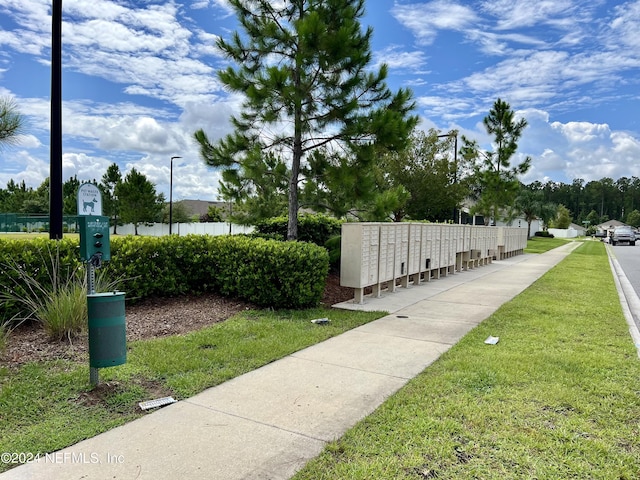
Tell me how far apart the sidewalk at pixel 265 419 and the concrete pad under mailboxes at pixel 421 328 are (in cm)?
4

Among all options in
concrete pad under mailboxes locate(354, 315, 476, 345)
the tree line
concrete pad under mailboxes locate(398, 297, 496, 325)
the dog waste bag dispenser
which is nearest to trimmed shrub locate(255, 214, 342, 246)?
the tree line

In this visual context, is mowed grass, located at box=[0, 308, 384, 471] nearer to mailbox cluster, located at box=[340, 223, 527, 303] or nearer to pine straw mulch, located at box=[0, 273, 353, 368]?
pine straw mulch, located at box=[0, 273, 353, 368]

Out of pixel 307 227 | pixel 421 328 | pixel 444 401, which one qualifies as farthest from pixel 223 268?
pixel 444 401

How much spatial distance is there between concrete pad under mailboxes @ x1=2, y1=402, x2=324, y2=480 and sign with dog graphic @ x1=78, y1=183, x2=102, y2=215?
1891mm

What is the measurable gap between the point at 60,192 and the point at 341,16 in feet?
18.9

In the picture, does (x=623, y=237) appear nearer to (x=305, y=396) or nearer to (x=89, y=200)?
(x=305, y=396)

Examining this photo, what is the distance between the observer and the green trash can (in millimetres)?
3729

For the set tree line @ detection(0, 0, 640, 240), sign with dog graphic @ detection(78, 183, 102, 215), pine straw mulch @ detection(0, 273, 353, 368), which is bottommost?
pine straw mulch @ detection(0, 273, 353, 368)

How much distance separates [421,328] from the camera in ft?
21.4

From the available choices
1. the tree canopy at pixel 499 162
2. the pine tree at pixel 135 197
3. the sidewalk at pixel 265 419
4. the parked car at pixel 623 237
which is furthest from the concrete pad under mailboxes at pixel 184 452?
the parked car at pixel 623 237

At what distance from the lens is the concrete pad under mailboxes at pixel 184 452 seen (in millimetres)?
Result: 2727

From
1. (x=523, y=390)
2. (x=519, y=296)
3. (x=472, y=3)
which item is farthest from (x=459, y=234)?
(x=523, y=390)

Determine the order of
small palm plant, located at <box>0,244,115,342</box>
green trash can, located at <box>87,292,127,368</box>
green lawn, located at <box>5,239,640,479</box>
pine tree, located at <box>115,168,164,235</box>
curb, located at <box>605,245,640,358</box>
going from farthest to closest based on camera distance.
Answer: pine tree, located at <box>115,168,164,235</box> → curb, located at <box>605,245,640,358</box> → small palm plant, located at <box>0,244,115,342</box> → green trash can, located at <box>87,292,127,368</box> → green lawn, located at <box>5,239,640,479</box>

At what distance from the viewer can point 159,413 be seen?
11.6ft
